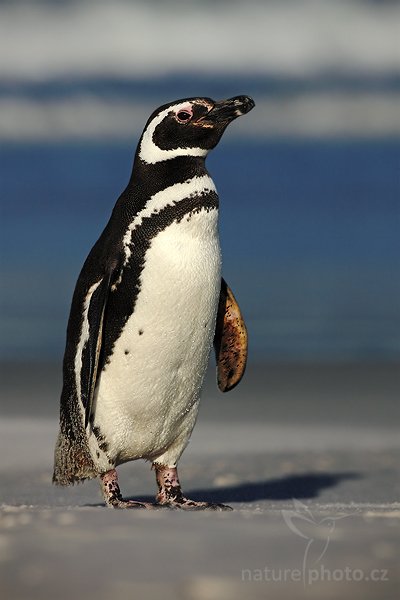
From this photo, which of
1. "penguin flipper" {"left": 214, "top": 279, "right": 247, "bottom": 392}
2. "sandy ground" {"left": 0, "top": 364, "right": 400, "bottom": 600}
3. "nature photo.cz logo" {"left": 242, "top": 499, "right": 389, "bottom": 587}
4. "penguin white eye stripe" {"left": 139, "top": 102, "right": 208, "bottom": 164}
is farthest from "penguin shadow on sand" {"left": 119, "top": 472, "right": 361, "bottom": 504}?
"nature photo.cz logo" {"left": 242, "top": 499, "right": 389, "bottom": 587}

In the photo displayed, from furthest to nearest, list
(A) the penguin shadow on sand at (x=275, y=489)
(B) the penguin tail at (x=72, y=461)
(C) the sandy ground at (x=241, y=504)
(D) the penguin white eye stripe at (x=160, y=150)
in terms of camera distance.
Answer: (A) the penguin shadow on sand at (x=275, y=489) < (B) the penguin tail at (x=72, y=461) < (D) the penguin white eye stripe at (x=160, y=150) < (C) the sandy ground at (x=241, y=504)

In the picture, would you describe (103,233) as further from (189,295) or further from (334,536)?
(334,536)

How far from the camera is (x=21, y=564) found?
405 centimetres

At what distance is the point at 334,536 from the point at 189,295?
1626 millimetres

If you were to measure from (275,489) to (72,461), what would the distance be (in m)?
1.94

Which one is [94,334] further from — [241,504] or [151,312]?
[241,504]

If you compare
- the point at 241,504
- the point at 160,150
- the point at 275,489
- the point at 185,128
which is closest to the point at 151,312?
the point at 160,150

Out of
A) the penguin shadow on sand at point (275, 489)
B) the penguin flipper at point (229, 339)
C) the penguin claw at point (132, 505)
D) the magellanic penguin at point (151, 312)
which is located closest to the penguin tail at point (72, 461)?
the magellanic penguin at point (151, 312)

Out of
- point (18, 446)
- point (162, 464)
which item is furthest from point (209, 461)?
point (162, 464)

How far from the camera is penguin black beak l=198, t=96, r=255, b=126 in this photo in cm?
596

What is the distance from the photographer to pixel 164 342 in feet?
19.0

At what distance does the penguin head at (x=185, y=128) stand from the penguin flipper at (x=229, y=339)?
2.65ft

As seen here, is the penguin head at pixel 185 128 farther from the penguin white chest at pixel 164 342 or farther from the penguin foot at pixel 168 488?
the penguin foot at pixel 168 488

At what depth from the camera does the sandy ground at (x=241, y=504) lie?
3916 millimetres
